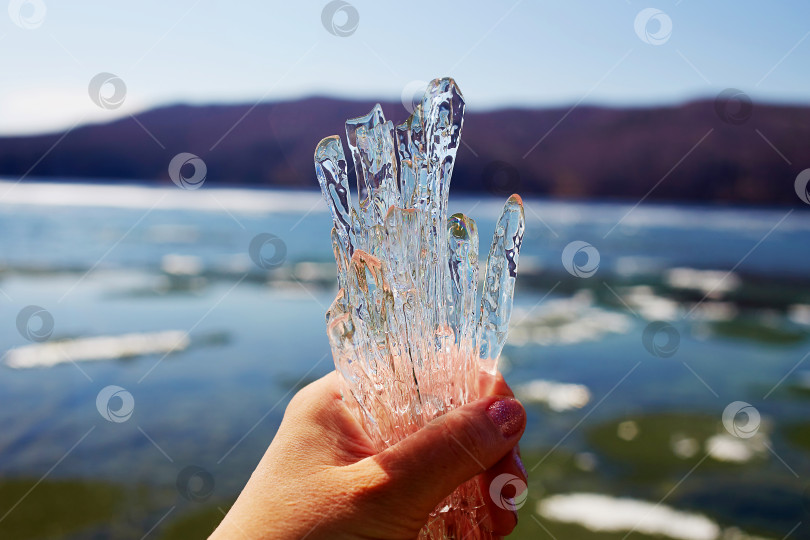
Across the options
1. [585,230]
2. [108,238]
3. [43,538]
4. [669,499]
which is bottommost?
[43,538]

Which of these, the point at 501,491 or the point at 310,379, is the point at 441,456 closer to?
the point at 501,491

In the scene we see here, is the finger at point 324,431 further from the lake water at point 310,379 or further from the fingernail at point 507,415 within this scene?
the lake water at point 310,379

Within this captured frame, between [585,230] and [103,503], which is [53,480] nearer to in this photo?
[103,503]

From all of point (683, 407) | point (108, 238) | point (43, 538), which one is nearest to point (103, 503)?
point (43, 538)

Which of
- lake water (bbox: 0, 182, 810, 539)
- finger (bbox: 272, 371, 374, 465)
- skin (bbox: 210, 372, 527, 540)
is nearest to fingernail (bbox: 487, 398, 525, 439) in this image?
skin (bbox: 210, 372, 527, 540)

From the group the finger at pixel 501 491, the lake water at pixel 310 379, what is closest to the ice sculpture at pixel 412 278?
the finger at pixel 501 491
